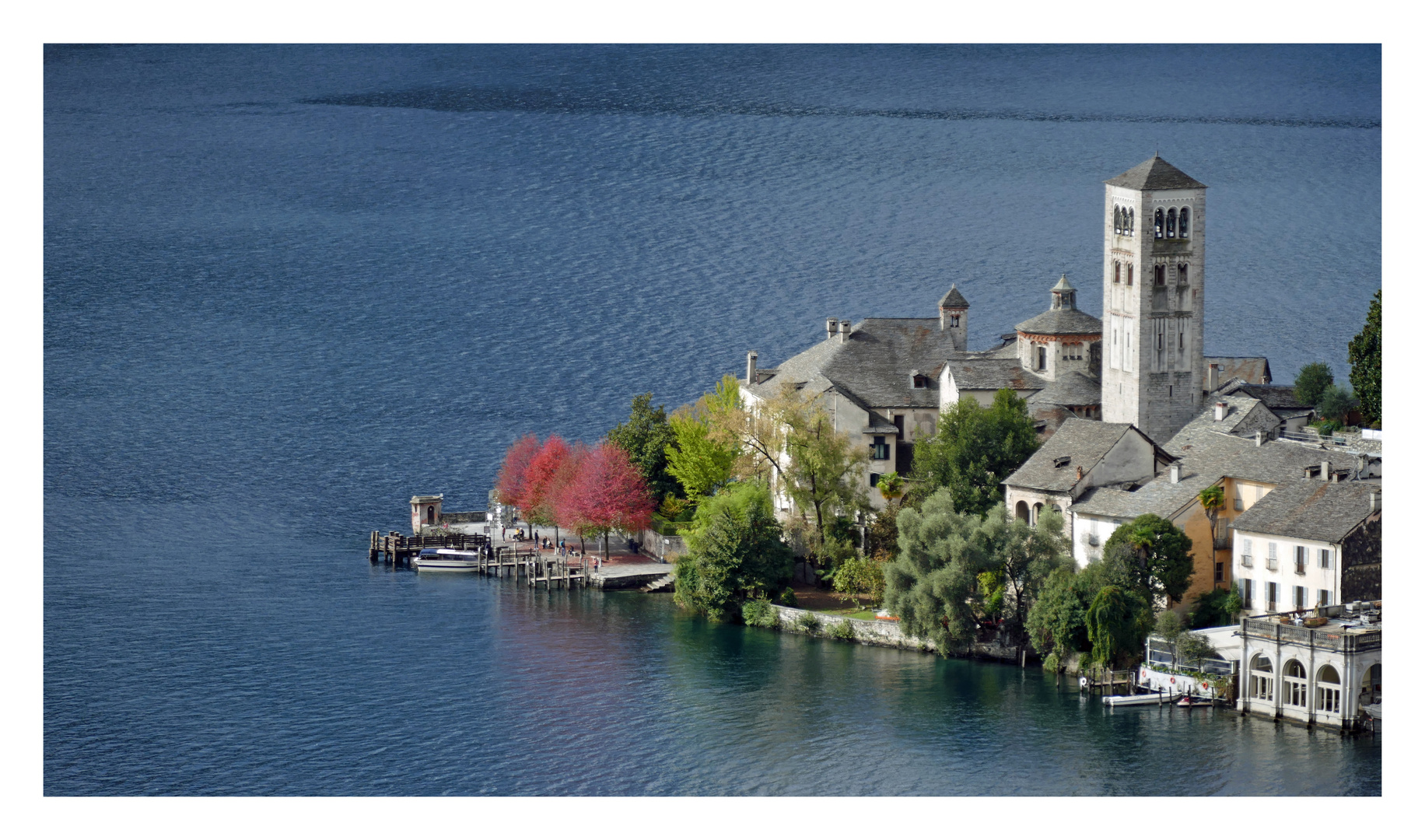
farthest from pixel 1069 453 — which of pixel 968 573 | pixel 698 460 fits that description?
pixel 698 460

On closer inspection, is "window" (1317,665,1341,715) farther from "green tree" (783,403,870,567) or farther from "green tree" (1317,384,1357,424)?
"green tree" (1317,384,1357,424)

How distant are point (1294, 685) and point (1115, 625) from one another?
26.1 ft

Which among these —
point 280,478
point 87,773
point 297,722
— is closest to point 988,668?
point 297,722

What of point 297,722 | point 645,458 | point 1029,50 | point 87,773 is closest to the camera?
point 87,773

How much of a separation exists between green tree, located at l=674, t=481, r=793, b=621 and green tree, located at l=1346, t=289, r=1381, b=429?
28417 mm

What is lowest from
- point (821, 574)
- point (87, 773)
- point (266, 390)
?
point (87, 773)

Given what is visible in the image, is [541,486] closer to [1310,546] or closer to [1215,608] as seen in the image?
[1215,608]

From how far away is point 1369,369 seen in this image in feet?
371

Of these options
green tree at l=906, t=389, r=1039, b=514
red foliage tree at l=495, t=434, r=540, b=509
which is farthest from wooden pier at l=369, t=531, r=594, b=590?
green tree at l=906, t=389, r=1039, b=514

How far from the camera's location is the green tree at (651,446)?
121m

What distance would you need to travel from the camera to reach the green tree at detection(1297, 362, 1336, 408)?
11962cm

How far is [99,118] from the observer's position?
176625 mm

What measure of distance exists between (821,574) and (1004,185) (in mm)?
84357

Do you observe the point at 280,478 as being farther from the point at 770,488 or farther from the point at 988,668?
the point at 988,668
